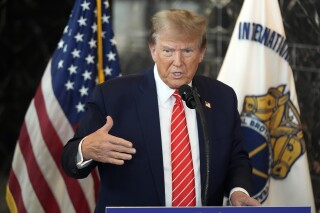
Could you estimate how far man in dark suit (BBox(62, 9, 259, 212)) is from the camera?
3.14m

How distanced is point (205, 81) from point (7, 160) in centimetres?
423

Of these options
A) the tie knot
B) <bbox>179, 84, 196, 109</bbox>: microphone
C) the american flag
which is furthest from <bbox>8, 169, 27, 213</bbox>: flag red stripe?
<bbox>179, 84, 196, 109</bbox>: microphone

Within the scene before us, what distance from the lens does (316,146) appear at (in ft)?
14.5

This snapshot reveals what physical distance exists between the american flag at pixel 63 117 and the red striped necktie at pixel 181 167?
1.38m

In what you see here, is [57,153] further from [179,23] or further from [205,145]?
[205,145]

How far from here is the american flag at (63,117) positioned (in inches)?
176

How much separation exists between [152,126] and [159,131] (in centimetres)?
3

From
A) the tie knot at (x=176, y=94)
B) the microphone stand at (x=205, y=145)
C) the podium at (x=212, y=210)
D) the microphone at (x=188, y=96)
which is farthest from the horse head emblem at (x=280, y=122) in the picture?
the podium at (x=212, y=210)

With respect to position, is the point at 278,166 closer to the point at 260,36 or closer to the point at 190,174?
the point at 260,36

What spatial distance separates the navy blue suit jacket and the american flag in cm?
117

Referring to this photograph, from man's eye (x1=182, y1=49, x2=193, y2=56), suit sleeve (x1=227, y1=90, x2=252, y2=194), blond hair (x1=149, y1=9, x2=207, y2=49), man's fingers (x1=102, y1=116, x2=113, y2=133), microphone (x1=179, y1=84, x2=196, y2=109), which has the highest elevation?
blond hair (x1=149, y1=9, x2=207, y2=49)

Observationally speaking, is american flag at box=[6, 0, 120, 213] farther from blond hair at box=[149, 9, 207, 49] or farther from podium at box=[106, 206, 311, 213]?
podium at box=[106, 206, 311, 213]

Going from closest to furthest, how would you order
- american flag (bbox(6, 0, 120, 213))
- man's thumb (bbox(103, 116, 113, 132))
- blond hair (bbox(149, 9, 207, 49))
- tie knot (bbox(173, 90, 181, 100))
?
man's thumb (bbox(103, 116, 113, 132)), blond hair (bbox(149, 9, 207, 49)), tie knot (bbox(173, 90, 181, 100)), american flag (bbox(6, 0, 120, 213))

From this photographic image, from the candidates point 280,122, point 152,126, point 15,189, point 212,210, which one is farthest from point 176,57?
point 15,189
